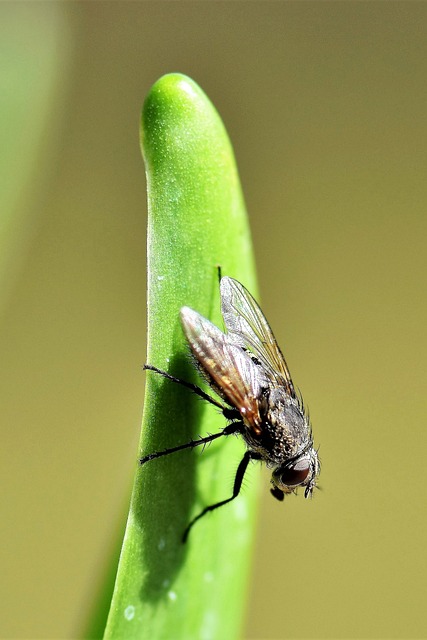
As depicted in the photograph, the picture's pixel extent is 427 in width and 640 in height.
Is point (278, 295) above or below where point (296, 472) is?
above

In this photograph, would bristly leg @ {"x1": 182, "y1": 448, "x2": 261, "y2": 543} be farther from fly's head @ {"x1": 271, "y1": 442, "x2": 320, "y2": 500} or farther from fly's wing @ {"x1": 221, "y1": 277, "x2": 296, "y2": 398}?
fly's wing @ {"x1": 221, "y1": 277, "x2": 296, "y2": 398}

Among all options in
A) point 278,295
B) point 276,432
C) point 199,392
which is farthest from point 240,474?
point 278,295

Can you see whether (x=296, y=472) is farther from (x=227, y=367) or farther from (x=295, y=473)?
(x=227, y=367)

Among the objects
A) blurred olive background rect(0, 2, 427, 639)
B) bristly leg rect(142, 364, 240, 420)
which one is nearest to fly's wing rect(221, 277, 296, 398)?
bristly leg rect(142, 364, 240, 420)

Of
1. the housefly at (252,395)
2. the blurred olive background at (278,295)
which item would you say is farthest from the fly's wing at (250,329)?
the blurred olive background at (278,295)

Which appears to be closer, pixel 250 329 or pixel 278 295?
pixel 250 329

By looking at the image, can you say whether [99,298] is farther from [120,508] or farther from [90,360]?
[120,508]
